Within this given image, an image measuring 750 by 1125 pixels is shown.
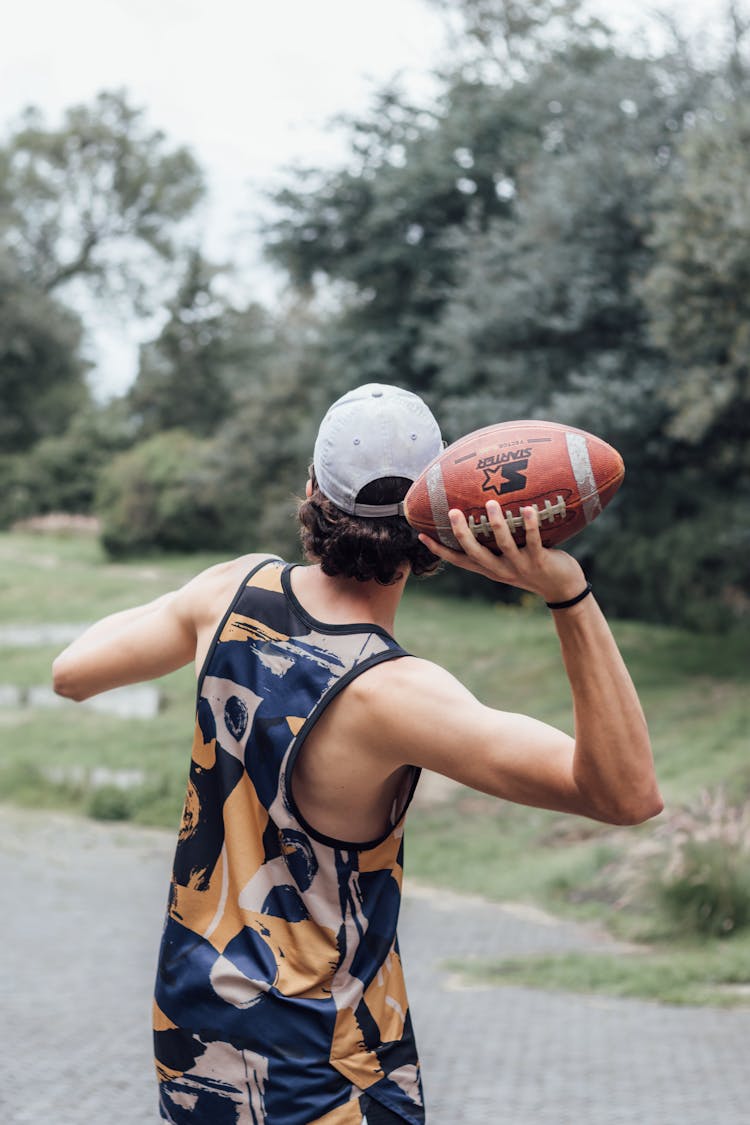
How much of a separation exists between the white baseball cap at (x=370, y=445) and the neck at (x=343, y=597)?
114 mm

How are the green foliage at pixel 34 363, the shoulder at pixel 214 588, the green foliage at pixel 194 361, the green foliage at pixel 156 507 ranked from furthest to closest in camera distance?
the green foliage at pixel 34 363, the green foliage at pixel 194 361, the green foliage at pixel 156 507, the shoulder at pixel 214 588

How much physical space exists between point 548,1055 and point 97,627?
13.7 ft

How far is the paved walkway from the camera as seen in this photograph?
498cm

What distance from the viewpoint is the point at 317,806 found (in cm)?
193

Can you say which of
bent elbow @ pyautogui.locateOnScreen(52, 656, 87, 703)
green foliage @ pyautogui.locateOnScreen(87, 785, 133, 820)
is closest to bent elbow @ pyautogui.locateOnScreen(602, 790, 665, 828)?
bent elbow @ pyautogui.locateOnScreen(52, 656, 87, 703)

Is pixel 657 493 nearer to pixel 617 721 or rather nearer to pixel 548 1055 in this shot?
pixel 548 1055

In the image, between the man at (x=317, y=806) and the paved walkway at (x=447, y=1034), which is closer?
the man at (x=317, y=806)

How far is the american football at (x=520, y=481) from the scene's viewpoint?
1824 mm

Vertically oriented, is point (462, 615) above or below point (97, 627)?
below

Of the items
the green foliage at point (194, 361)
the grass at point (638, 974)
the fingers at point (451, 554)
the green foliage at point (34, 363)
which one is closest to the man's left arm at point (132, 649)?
the fingers at point (451, 554)

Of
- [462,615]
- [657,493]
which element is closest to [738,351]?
[657,493]

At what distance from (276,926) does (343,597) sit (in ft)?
1.65

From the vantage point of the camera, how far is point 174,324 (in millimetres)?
42375

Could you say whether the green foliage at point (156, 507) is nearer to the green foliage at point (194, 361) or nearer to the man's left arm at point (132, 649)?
the green foliage at point (194, 361)
